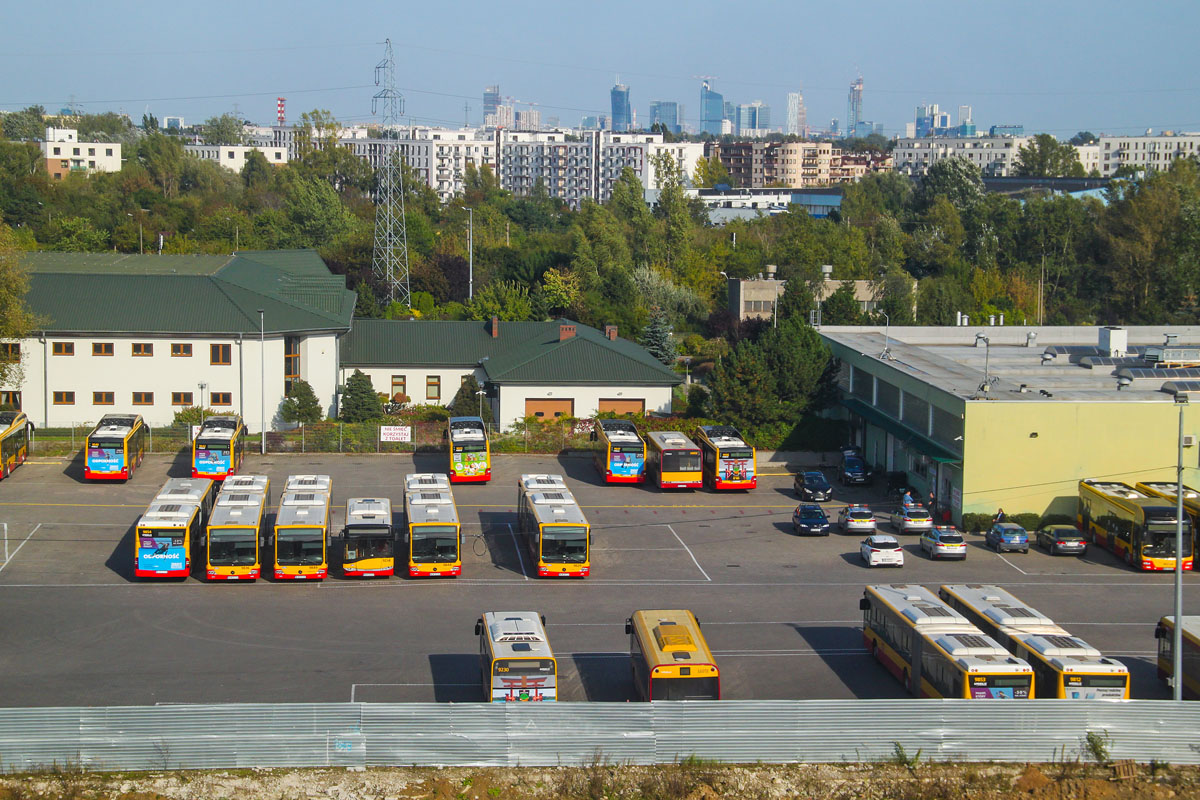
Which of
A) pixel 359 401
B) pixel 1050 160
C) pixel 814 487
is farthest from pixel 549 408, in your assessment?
pixel 1050 160

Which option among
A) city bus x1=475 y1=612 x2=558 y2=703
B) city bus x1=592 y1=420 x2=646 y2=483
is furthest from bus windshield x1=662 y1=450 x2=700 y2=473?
city bus x1=475 y1=612 x2=558 y2=703

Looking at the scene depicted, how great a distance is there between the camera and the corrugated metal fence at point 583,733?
22.4 m

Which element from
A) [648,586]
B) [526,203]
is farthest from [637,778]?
[526,203]

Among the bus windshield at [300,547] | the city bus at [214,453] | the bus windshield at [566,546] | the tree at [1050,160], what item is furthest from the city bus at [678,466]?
Answer: the tree at [1050,160]

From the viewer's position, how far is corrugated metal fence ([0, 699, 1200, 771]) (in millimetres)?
22375

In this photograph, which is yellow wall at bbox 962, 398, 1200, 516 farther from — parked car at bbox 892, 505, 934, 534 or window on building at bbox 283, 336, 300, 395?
Result: window on building at bbox 283, 336, 300, 395

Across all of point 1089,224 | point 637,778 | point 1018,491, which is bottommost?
point 637,778

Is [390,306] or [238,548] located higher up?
[390,306]

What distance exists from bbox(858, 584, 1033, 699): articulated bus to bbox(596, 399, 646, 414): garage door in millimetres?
28933

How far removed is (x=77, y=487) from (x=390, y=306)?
37.0m

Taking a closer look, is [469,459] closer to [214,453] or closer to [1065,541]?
[214,453]

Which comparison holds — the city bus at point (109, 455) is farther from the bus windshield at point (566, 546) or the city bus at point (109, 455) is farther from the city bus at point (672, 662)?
the city bus at point (672, 662)

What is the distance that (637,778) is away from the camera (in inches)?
906

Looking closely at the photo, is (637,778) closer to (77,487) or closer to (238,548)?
(238,548)
